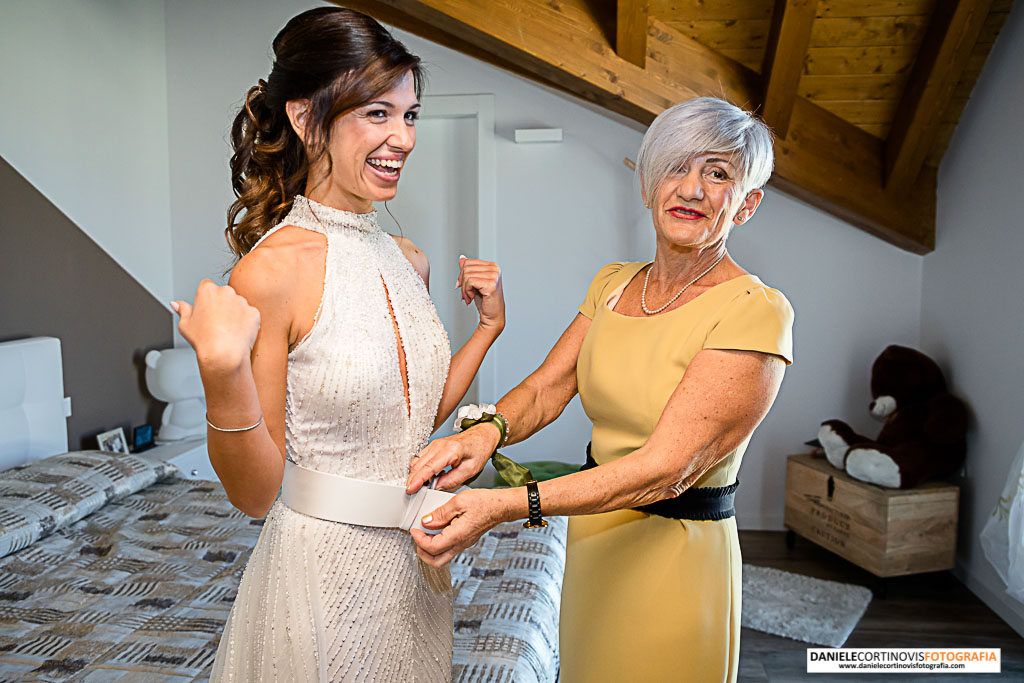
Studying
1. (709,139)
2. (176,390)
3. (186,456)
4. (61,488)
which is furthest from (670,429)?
(176,390)

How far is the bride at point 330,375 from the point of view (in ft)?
3.49

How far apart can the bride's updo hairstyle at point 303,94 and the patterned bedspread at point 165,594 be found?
1.06 m

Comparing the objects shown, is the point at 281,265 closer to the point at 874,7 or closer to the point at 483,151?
the point at 874,7

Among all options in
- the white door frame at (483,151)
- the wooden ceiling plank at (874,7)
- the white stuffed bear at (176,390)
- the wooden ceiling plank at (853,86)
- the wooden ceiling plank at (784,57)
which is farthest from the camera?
the white door frame at (483,151)

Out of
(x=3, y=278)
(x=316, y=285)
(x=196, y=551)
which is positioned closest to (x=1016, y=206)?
(x=316, y=285)

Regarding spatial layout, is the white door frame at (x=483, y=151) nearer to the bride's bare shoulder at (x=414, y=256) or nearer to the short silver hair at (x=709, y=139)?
the bride's bare shoulder at (x=414, y=256)

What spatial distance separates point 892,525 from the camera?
10.1 feet

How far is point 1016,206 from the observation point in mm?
2951

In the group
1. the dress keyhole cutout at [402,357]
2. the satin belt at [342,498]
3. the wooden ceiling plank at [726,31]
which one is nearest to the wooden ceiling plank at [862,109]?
the wooden ceiling plank at [726,31]

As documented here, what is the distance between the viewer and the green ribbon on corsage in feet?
4.10

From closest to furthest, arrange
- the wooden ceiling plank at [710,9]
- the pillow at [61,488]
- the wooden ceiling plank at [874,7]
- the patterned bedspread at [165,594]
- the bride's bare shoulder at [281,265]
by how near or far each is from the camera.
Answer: the bride's bare shoulder at [281,265] < the patterned bedspread at [165,594] < the pillow at [61,488] < the wooden ceiling plank at [874,7] < the wooden ceiling plank at [710,9]

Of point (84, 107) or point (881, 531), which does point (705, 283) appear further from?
point (84, 107)

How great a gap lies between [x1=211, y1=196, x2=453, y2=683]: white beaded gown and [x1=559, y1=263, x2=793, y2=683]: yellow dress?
0.37m

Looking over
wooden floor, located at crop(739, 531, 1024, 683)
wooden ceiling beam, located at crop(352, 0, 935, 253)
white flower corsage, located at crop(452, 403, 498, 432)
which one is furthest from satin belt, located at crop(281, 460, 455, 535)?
wooden ceiling beam, located at crop(352, 0, 935, 253)
